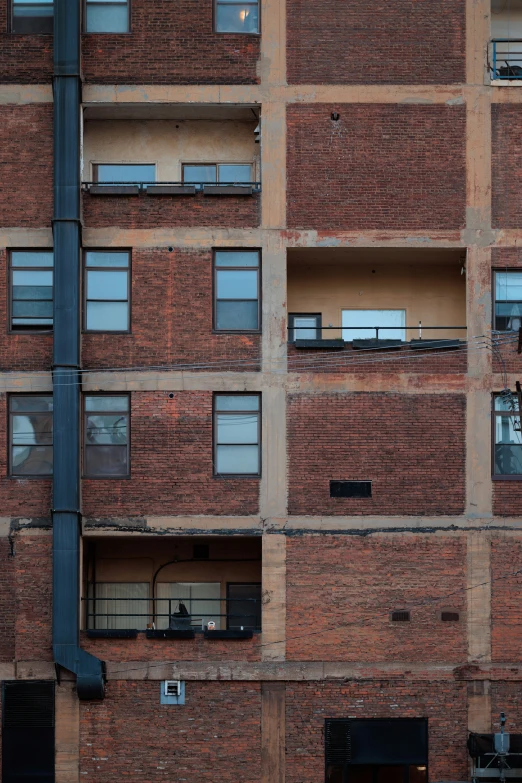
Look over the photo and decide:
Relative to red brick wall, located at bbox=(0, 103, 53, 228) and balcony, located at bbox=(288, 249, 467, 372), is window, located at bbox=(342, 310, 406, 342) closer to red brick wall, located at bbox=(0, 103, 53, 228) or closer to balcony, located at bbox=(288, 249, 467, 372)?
balcony, located at bbox=(288, 249, 467, 372)

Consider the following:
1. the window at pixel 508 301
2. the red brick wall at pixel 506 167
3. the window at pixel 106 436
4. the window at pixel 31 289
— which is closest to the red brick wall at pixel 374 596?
the window at pixel 106 436

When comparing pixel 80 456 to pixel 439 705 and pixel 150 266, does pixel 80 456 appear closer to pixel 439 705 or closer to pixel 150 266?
pixel 150 266

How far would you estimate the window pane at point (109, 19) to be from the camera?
76.6ft

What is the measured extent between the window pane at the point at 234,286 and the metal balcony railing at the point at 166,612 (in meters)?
6.77

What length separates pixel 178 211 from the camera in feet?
75.0

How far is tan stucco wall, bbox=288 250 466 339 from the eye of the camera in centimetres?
2430

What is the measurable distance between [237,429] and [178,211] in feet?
16.4

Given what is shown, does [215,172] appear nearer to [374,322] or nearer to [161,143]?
[161,143]

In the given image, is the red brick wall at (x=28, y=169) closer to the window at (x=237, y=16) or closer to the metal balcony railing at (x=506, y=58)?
the window at (x=237, y=16)

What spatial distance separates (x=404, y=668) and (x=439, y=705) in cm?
107

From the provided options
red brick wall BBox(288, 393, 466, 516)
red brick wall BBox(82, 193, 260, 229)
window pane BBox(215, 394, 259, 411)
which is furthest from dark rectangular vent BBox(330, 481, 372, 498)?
red brick wall BBox(82, 193, 260, 229)

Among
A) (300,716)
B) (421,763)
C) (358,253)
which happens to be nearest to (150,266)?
(358,253)

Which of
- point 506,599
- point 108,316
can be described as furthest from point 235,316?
point 506,599

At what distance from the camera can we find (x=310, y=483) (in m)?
22.4
